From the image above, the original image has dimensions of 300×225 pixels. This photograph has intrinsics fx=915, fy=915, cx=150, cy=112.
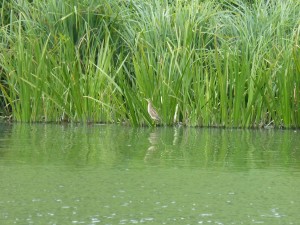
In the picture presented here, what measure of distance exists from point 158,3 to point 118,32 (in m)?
0.52

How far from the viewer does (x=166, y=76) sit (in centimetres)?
906

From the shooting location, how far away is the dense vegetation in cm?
882

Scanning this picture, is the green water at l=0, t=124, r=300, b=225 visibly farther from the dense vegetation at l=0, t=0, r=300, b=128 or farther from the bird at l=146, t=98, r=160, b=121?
the dense vegetation at l=0, t=0, r=300, b=128

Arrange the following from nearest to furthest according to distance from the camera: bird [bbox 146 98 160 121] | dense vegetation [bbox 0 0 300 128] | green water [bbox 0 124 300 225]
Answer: green water [bbox 0 124 300 225] < bird [bbox 146 98 160 121] < dense vegetation [bbox 0 0 300 128]

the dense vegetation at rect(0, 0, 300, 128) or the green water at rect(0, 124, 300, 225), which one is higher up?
the dense vegetation at rect(0, 0, 300, 128)

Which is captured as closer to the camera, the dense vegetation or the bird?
the bird

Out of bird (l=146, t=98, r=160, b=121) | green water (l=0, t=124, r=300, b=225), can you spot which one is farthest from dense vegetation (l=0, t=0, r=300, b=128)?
green water (l=0, t=124, r=300, b=225)

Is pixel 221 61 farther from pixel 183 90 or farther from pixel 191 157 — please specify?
pixel 191 157

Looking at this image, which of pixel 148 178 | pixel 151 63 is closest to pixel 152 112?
pixel 151 63

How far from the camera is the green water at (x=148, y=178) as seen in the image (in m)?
4.15

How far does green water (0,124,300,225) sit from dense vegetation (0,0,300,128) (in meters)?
0.78

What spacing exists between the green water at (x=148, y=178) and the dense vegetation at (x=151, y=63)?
781 millimetres

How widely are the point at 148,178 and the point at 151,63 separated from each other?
4024 mm

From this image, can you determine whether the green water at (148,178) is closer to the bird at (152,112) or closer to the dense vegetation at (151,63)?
the bird at (152,112)
